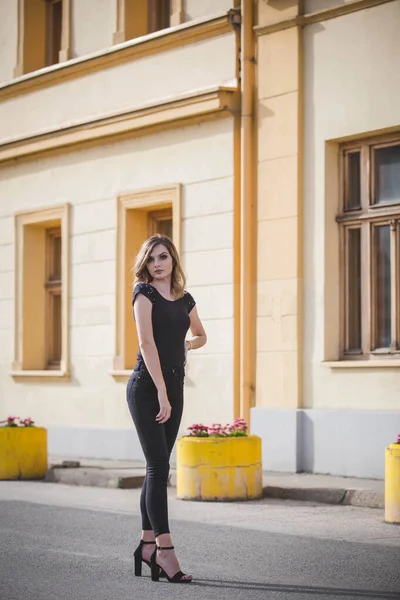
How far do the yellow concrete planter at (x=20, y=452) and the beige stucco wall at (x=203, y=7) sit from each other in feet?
17.4

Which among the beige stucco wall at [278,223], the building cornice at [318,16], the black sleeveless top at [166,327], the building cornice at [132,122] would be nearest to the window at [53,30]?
the building cornice at [132,122]

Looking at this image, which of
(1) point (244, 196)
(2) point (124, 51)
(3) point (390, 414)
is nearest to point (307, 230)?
(1) point (244, 196)

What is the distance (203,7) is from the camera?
14703mm

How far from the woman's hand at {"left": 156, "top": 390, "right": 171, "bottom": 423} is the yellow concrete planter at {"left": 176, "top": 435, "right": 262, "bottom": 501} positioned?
4294 mm

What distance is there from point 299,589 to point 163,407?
Answer: 3.95ft

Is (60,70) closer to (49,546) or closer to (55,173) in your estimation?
(55,173)

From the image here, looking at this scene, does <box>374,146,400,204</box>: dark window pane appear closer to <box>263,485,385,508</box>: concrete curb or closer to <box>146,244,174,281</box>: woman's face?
<box>263,485,385,508</box>: concrete curb

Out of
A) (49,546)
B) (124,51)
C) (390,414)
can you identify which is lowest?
(49,546)

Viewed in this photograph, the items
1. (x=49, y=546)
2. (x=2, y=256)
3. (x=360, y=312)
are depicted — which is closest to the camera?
(x=49, y=546)

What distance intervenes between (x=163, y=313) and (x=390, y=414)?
18.2 feet

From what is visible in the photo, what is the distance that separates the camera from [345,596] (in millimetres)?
6129

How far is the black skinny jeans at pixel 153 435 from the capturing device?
6.73 meters

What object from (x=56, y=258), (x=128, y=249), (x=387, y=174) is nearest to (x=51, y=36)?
(x=56, y=258)

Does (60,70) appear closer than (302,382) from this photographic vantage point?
No
